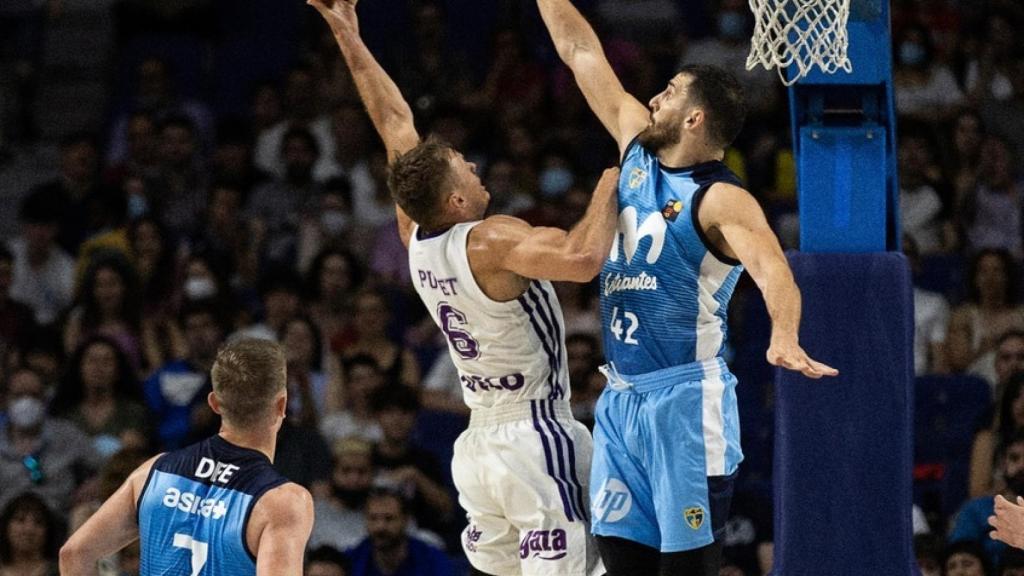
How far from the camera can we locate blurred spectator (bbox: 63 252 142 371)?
12.1 m

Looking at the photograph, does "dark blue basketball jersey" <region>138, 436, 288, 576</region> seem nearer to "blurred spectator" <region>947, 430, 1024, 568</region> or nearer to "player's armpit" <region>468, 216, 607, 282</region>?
"player's armpit" <region>468, 216, 607, 282</region>

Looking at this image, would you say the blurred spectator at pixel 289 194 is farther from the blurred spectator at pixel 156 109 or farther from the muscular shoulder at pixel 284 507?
the muscular shoulder at pixel 284 507

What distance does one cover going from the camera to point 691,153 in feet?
21.6

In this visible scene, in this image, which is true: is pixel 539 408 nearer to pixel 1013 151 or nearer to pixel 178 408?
pixel 178 408

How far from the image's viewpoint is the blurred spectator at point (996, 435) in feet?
33.1

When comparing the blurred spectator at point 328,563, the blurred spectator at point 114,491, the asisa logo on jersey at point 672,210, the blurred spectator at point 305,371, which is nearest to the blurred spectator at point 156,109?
the blurred spectator at point 305,371

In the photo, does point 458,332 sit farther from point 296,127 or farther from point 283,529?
point 296,127

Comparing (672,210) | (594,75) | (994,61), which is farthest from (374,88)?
(994,61)

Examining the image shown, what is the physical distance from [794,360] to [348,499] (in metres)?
5.17

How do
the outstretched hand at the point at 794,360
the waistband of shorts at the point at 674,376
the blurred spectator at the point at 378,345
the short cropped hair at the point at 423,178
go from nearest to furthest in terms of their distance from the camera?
the outstretched hand at the point at 794,360, the waistband of shorts at the point at 674,376, the short cropped hair at the point at 423,178, the blurred spectator at the point at 378,345

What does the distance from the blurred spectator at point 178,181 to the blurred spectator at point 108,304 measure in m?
1.31

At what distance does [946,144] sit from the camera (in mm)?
12883

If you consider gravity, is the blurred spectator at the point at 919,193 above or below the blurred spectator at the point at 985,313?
above

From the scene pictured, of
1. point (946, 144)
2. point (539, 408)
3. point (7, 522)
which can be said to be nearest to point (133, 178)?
point (7, 522)
